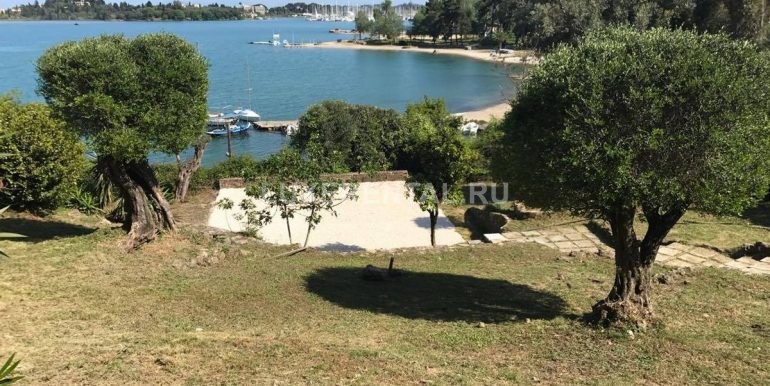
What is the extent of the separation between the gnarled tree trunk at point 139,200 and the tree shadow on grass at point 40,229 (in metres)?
1.39

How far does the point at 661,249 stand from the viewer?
1405cm

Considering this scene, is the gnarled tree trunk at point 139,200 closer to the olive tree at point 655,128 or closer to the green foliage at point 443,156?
the green foliage at point 443,156

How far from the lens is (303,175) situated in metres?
13.8

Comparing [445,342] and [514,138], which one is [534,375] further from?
[514,138]

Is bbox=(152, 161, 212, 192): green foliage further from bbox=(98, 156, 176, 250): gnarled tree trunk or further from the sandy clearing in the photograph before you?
bbox=(98, 156, 176, 250): gnarled tree trunk

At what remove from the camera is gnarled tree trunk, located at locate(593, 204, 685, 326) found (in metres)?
8.49

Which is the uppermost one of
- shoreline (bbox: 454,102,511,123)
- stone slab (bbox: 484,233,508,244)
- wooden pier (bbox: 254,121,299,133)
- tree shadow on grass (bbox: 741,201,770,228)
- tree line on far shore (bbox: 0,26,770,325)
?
tree line on far shore (bbox: 0,26,770,325)

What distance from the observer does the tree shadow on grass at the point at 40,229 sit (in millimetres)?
12781

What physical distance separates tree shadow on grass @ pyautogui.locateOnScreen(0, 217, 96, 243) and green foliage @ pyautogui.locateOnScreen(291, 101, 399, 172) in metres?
11.0

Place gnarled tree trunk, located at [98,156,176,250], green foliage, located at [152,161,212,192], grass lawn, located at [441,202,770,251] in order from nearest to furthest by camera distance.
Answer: gnarled tree trunk, located at [98,156,176,250], grass lawn, located at [441,202,770,251], green foliage, located at [152,161,212,192]

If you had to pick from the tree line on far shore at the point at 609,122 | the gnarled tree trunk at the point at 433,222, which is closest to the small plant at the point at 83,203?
the tree line on far shore at the point at 609,122

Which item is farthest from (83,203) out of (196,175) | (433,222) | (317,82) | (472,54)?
(472,54)

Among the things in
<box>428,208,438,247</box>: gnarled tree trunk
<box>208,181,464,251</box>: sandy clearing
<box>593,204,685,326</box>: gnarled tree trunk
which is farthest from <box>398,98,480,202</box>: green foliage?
<box>593,204,685,326</box>: gnarled tree trunk

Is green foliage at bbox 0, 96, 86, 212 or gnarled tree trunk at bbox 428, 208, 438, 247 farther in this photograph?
gnarled tree trunk at bbox 428, 208, 438, 247
